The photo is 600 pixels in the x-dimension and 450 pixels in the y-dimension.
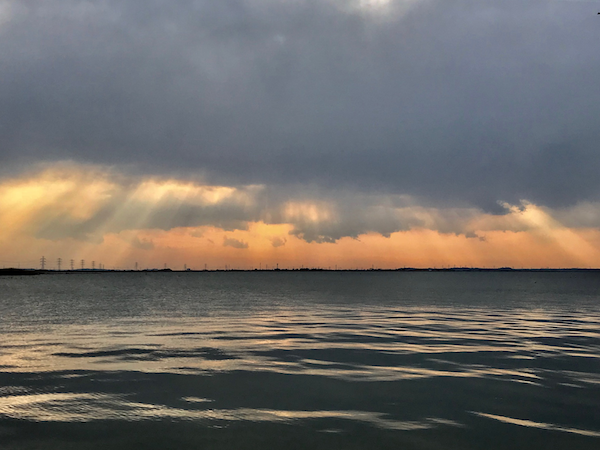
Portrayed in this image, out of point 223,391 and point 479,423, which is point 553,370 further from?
point 223,391

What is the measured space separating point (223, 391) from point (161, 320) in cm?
3253

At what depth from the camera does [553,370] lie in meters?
24.1

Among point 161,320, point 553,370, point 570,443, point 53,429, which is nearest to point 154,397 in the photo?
point 53,429

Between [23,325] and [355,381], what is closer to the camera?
[355,381]

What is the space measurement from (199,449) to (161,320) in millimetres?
38551

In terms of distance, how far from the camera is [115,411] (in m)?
16.8

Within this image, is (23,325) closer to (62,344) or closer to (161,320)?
(161,320)

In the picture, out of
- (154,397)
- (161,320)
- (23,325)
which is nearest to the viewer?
(154,397)

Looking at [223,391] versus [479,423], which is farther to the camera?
[223,391]

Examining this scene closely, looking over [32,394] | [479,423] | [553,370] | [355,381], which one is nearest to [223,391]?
[355,381]

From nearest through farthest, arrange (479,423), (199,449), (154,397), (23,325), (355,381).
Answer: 1. (199,449)
2. (479,423)
3. (154,397)
4. (355,381)
5. (23,325)

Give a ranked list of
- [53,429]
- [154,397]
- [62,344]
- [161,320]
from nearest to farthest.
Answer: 1. [53,429]
2. [154,397]
3. [62,344]
4. [161,320]

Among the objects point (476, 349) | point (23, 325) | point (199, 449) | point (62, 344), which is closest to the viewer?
point (199, 449)

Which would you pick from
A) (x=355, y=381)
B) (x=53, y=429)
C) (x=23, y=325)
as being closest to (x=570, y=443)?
(x=355, y=381)
